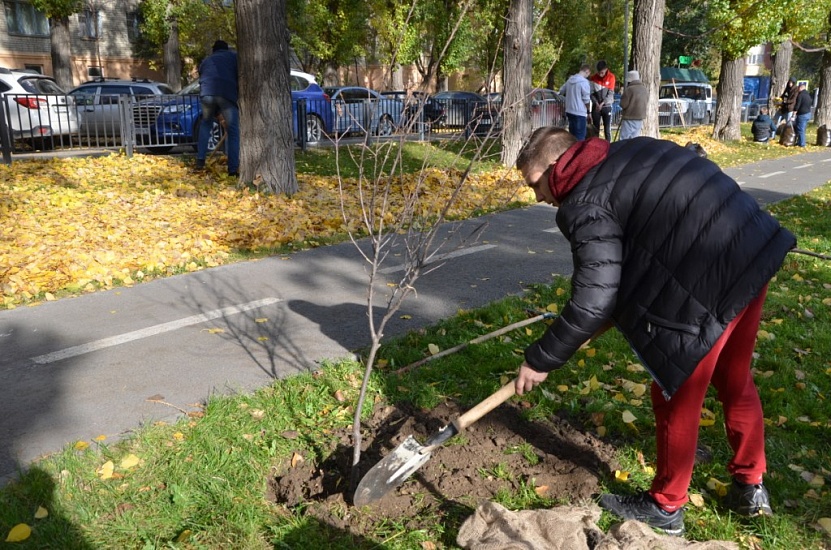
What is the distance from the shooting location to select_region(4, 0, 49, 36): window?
1492 inches

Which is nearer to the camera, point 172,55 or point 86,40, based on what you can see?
point 172,55

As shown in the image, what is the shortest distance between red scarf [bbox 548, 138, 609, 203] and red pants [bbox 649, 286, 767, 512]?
29.2 inches

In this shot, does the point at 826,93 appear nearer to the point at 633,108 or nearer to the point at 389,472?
the point at 633,108

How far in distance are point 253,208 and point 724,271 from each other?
7.00m

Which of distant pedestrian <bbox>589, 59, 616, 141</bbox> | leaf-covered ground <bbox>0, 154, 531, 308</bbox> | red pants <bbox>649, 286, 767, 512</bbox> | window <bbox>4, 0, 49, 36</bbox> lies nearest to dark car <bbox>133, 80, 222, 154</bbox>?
leaf-covered ground <bbox>0, 154, 531, 308</bbox>

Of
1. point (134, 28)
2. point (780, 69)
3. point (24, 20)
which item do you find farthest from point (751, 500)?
point (134, 28)

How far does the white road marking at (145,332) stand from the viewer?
4475mm

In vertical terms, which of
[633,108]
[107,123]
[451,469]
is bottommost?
[451,469]

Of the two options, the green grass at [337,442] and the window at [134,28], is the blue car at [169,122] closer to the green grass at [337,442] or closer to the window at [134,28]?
the green grass at [337,442]

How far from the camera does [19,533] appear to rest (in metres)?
2.67

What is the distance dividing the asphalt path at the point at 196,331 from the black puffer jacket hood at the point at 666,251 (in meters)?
0.68

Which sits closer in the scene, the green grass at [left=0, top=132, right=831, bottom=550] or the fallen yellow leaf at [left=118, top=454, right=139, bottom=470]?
the green grass at [left=0, top=132, right=831, bottom=550]

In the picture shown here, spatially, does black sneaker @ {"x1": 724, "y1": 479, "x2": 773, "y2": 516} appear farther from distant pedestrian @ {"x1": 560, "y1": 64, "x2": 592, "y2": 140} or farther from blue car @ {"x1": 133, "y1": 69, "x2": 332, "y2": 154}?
distant pedestrian @ {"x1": 560, "y1": 64, "x2": 592, "y2": 140}

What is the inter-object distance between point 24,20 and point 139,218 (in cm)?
3766
